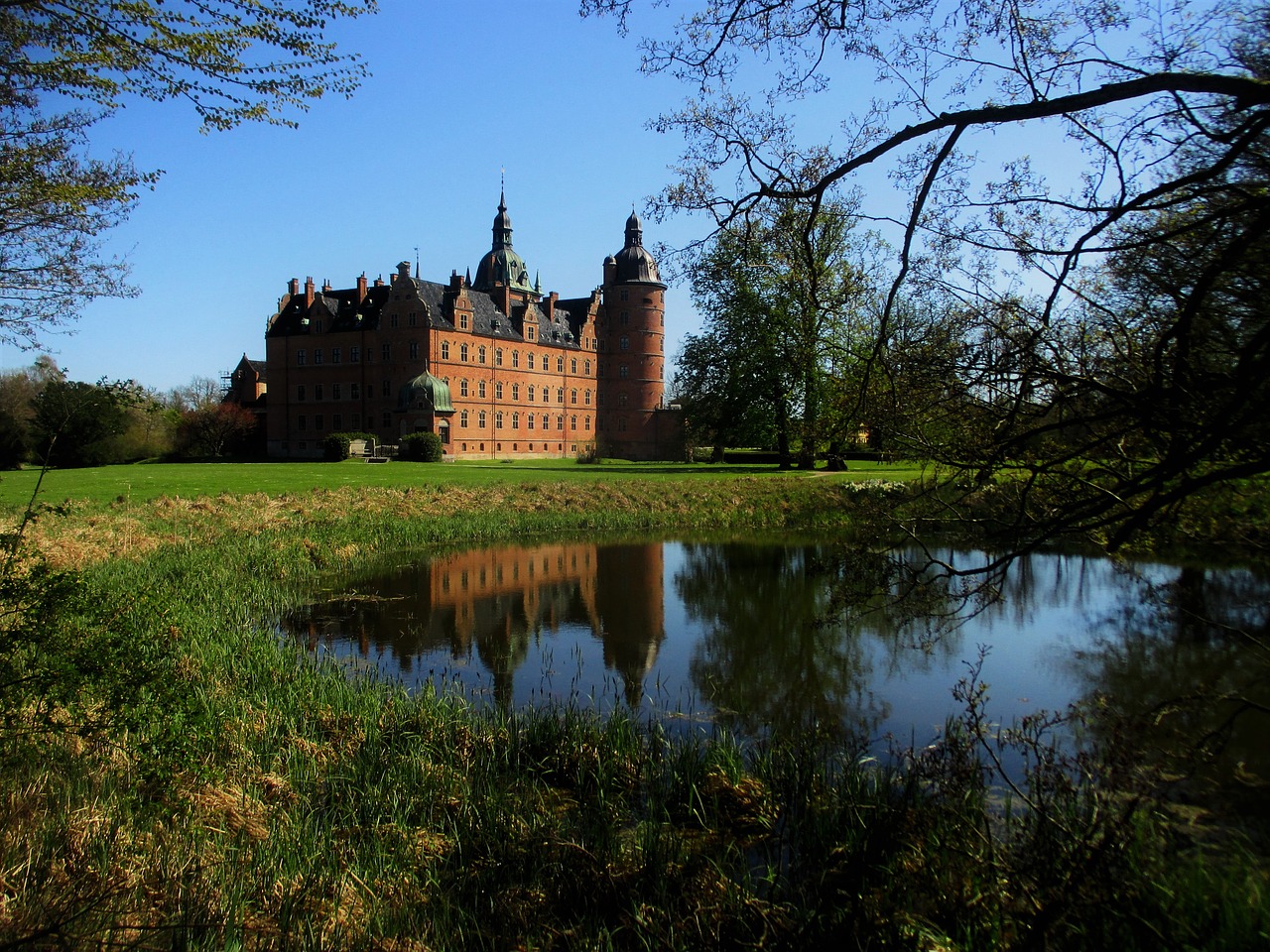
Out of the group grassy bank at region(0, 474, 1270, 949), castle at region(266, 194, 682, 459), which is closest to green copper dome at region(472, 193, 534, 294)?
castle at region(266, 194, 682, 459)

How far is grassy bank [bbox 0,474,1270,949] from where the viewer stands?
9.91 feet

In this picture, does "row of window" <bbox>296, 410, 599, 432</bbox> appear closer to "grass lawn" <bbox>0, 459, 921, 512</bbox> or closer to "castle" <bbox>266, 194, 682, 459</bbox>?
"castle" <bbox>266, 194, 682, 459</bbox>

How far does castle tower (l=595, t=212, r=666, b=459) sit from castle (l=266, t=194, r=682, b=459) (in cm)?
8

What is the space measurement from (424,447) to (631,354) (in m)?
22.1

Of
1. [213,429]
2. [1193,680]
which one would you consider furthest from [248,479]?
[213,429]

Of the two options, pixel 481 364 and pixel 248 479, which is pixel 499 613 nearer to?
pixel 248 479

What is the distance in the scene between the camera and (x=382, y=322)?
45.9 m

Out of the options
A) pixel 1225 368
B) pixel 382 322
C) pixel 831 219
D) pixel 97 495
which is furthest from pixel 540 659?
pixel 382 322

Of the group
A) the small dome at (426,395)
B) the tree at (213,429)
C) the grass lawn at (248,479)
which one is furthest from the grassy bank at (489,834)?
the tree at (213,429)

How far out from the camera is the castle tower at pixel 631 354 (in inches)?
2175

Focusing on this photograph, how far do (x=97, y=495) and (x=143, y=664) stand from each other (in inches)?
565

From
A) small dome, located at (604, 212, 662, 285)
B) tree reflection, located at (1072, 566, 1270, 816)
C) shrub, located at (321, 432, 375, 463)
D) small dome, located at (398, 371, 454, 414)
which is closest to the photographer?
tree reflection, located at (1072, 566, 1270, 816)

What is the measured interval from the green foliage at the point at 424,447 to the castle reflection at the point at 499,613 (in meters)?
24.6

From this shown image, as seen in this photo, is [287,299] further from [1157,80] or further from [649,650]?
[1157,80]
